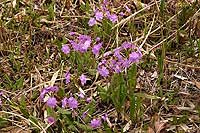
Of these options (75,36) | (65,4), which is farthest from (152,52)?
(65,4)

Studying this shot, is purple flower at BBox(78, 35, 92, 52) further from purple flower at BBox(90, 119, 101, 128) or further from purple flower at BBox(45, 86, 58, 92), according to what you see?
purple flower at BBox(90, 119, 101, 128)

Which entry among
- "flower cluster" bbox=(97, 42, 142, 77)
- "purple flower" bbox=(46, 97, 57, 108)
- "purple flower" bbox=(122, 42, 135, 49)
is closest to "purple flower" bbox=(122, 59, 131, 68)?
"flower cluster" bbox=(97, 42, 142, 77)

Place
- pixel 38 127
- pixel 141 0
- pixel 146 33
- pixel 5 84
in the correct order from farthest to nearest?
pixel 141 0, pixel 146 33, pixel 5 84, pixel 38 127

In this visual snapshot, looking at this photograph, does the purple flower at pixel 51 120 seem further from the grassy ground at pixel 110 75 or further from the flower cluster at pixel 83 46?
the flower cluster at pixel 83 46

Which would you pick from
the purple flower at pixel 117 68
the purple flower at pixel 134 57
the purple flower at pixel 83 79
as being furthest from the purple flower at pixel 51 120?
the purple flower at pixel 134 57

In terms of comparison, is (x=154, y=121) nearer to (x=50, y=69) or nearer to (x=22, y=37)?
(x=50, y=69)

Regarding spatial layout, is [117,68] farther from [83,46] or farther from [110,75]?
[83,46]
